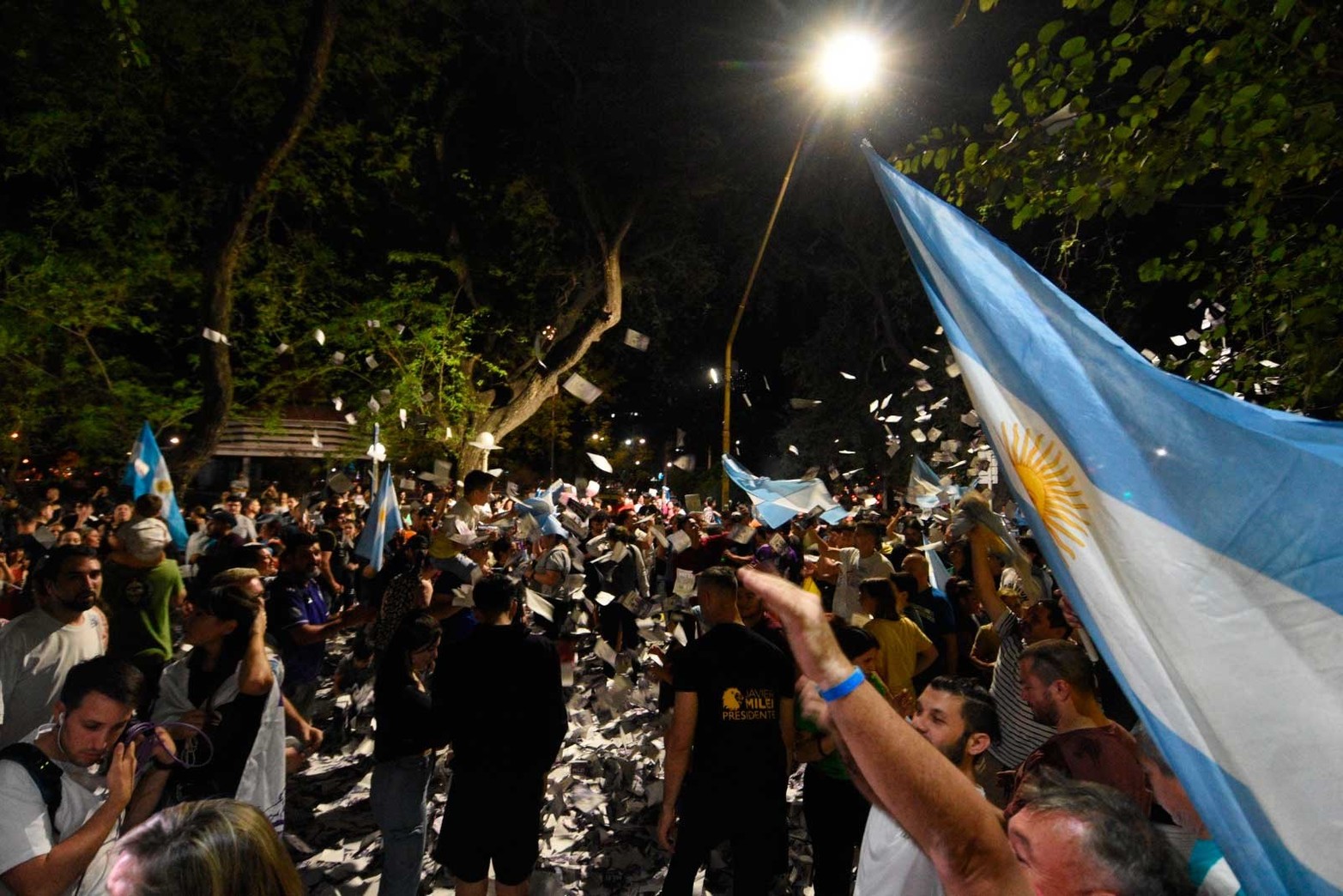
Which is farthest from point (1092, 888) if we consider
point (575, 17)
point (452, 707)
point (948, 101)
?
point (948, 101)

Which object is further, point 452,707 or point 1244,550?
point 452,707

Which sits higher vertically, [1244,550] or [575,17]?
[575,17]

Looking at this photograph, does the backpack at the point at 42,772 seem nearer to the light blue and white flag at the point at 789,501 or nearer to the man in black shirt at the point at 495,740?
the man in black shirt at the point at 495,740

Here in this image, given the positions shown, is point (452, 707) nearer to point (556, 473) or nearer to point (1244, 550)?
point (1244, 550)

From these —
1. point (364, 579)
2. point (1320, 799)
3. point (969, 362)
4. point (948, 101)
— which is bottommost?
point (364, 579)

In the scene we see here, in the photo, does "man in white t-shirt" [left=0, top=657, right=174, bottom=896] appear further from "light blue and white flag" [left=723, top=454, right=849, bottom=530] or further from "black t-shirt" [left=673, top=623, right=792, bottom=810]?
"light blue and white flag" [left=723, top=454, right=849, bottom=530]

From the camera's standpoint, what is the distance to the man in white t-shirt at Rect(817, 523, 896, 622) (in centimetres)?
775

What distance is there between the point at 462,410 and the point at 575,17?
10422 mm

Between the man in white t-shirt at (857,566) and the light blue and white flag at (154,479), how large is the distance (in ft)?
25.4

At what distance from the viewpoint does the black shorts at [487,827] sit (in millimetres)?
4254

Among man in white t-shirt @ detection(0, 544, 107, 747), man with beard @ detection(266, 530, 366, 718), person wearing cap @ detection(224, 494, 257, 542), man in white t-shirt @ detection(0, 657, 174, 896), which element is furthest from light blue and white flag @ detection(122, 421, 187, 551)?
man in white t-shirt @ detection(0, 657, 174, 896)

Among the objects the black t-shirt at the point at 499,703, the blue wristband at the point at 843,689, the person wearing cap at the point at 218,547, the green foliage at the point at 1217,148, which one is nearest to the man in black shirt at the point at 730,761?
the black t-shirt at the point at 499,703

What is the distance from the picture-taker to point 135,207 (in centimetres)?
1561

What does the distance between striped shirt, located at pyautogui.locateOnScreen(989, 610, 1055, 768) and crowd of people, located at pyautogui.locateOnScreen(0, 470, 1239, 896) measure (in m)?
0.02
